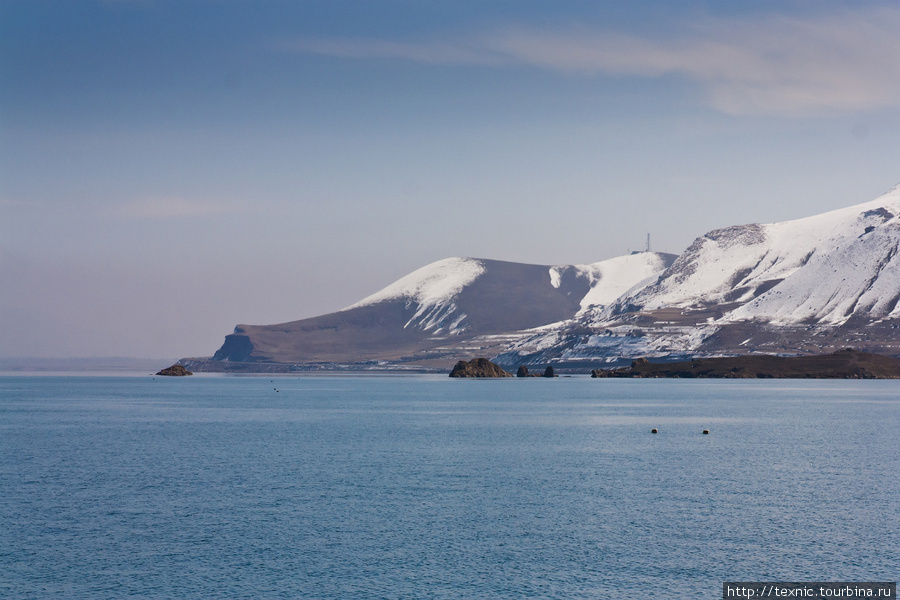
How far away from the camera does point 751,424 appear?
117 metres

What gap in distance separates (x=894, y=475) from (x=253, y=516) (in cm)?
4474

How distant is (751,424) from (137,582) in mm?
93391

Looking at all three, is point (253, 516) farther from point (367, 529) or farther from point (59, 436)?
point (59, 436)

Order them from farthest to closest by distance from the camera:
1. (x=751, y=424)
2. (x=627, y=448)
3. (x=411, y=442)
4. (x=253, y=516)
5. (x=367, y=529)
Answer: (x=751, y=424), (x=411, y=442), (x=627, y=448), (x=253, y=516), (x=367, y=529)

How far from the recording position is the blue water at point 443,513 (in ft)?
125

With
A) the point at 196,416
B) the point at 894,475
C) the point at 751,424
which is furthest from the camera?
the point at 196,416

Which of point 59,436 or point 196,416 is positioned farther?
point 196,416

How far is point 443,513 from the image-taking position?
2042 inches

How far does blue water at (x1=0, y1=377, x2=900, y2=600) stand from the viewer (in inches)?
1506

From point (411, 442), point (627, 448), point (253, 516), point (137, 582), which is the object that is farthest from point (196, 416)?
point (137, 582)

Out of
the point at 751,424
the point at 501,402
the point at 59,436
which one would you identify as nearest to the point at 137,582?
the point at 59,436

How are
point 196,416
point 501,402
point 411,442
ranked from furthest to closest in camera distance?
point 501,402, point 196,416, point 411,442

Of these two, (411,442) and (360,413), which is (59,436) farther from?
(360,413)

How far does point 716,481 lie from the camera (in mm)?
63938
